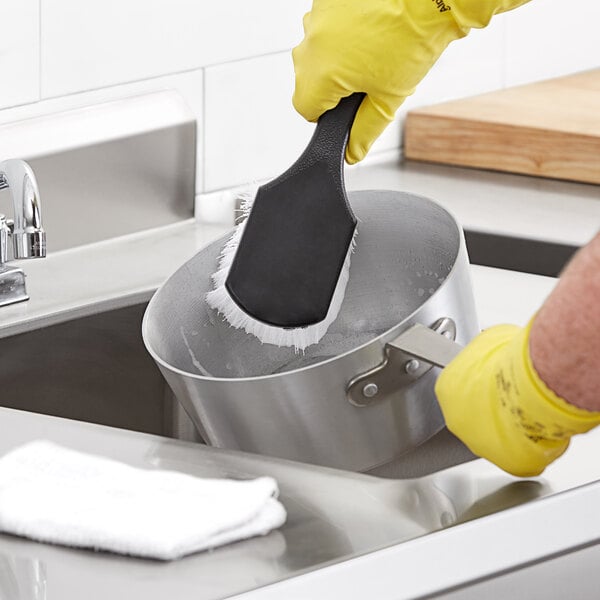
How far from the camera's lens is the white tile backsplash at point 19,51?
124 cm

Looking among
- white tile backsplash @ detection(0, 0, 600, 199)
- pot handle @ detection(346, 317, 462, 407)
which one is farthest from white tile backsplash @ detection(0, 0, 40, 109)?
pot handle @ detection(346, 317, 462, 407)

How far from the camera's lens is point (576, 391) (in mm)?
725

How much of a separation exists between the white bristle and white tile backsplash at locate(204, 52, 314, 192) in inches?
16.0

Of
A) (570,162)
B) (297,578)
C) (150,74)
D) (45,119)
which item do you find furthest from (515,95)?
(297,578)

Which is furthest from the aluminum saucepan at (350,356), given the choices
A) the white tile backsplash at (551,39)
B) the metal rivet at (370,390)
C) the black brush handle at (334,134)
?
the white tile backsplash at (551,39)

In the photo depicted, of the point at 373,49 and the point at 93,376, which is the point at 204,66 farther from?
the point at 373,49

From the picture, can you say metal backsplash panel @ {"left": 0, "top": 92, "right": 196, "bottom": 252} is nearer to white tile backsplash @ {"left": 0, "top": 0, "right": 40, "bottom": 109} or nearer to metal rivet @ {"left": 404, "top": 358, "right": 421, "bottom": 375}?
white tile backsplash @ {"left": 0, "top": 0, "right": 40, "bottom": 109}

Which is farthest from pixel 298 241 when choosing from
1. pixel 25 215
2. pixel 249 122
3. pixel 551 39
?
pixel 551 39

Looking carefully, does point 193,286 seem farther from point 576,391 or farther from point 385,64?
point 576,391

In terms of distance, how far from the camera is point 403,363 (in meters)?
0.91

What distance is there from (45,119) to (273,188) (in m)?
0.36

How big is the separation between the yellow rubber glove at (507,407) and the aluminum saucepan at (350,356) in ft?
0.22

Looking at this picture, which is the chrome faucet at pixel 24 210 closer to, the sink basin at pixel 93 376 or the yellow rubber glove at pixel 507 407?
the sink basin at pixel 93 376

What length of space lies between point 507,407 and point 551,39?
1.19m
